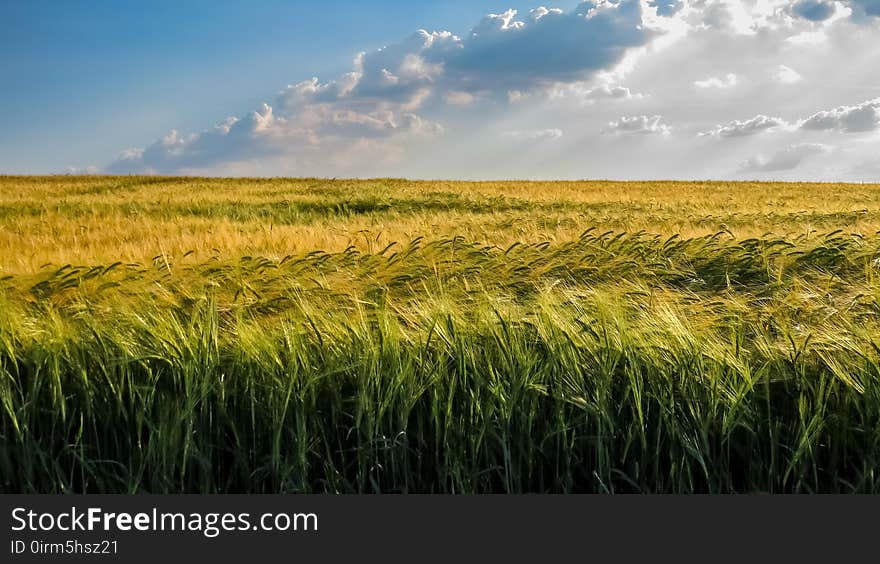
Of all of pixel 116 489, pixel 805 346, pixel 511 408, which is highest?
pixel 805 346

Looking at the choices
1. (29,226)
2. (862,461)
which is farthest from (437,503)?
(29,226)

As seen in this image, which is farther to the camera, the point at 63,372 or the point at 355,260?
the point at 355,260

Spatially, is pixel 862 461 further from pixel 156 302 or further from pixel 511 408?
pixel 156 302

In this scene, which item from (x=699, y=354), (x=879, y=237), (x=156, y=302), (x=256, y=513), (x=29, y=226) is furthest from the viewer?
(x=29, y=226)

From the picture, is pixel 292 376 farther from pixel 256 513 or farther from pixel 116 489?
pixel 116 489

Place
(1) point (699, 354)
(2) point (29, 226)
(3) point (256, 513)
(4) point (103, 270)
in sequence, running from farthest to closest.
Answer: (2) point (29, 226), (4) point (103, 270), (1) point (699, 354), (3) point (256, 513)

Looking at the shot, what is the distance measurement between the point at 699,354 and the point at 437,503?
939 millimetres

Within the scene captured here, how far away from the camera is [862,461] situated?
199 cm

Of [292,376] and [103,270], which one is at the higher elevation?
[103,270]

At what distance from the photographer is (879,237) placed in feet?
18.3

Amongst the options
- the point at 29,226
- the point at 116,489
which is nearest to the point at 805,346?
the point at 116,489

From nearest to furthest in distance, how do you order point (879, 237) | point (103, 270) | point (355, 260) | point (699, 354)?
point (699, 354), point (103, 270), point (355, 260), point (879, 237)

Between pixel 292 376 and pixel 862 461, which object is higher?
pixel 292 376

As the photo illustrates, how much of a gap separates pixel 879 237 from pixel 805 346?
13.9 feet
